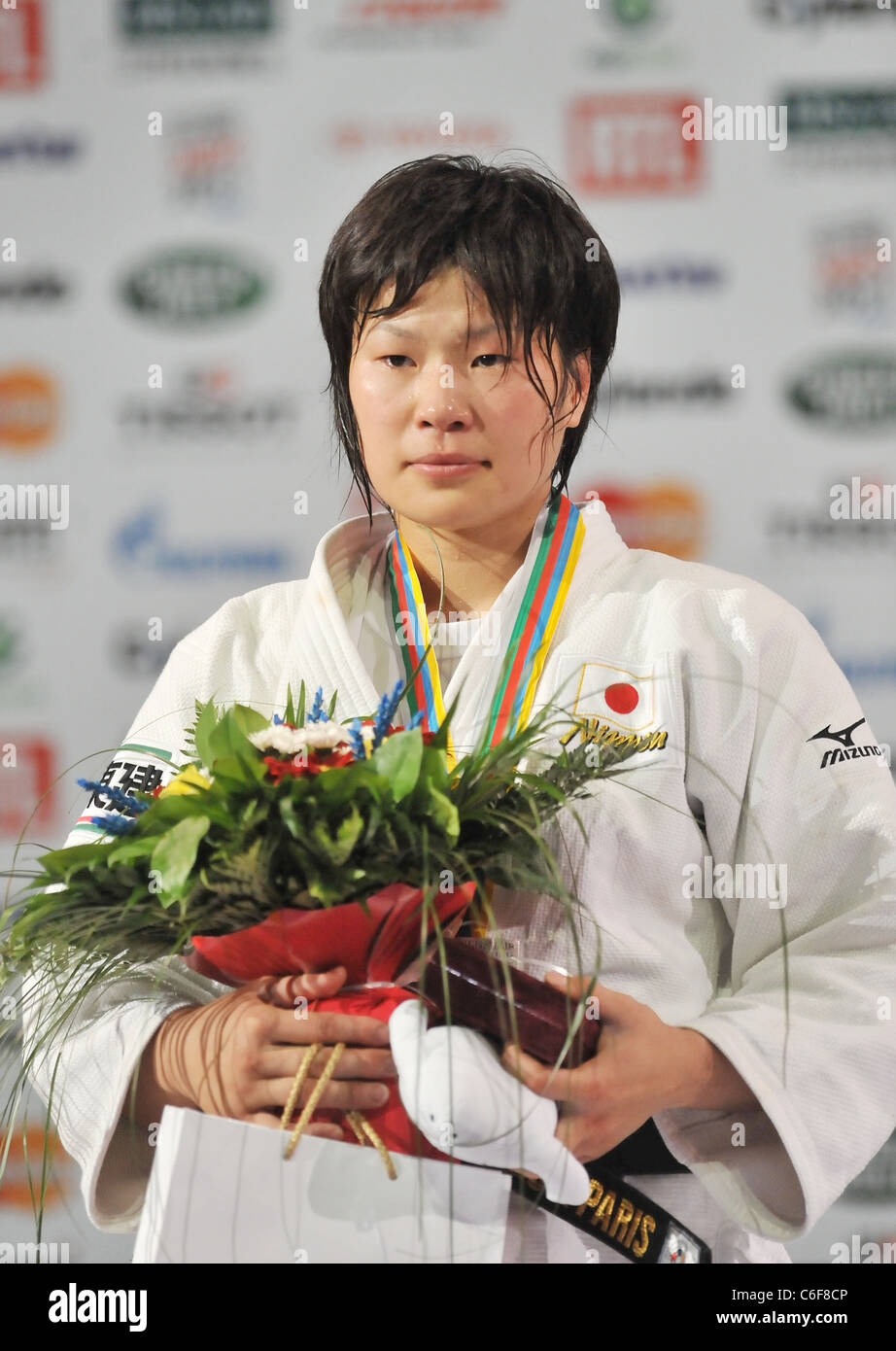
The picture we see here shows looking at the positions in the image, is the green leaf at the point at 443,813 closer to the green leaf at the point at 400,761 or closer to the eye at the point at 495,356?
the green leaf at the point at 400,761

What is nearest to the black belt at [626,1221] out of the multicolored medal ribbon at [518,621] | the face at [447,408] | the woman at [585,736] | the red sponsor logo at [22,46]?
the woman at [585,736]

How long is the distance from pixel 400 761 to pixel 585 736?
1.20ft

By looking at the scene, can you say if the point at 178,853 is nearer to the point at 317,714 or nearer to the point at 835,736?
the point at 317,714

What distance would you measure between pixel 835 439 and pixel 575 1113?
1338 millimetres

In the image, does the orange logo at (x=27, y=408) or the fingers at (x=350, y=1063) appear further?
the orange logo at (x=27, y=408)

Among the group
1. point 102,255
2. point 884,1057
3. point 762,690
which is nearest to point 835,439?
point 762,690

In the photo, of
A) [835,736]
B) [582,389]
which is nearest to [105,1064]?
[835,736]

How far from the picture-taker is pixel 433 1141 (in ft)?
3.92

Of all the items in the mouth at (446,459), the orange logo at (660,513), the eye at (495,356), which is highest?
the eye at (495,356)

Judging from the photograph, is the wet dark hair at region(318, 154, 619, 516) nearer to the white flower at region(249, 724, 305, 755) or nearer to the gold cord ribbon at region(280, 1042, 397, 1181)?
the white flower at region(249, 724, 305, 755)

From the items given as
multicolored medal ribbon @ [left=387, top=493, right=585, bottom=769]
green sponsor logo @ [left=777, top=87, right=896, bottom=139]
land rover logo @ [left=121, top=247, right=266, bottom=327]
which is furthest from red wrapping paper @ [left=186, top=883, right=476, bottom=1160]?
green sponsor logo @ [left=777, top=87, right=896, bottom=139]

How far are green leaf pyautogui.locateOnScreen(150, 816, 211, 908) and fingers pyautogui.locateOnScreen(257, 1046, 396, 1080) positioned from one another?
21cm

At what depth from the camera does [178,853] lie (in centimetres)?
118

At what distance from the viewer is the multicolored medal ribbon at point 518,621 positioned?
1643 mm
